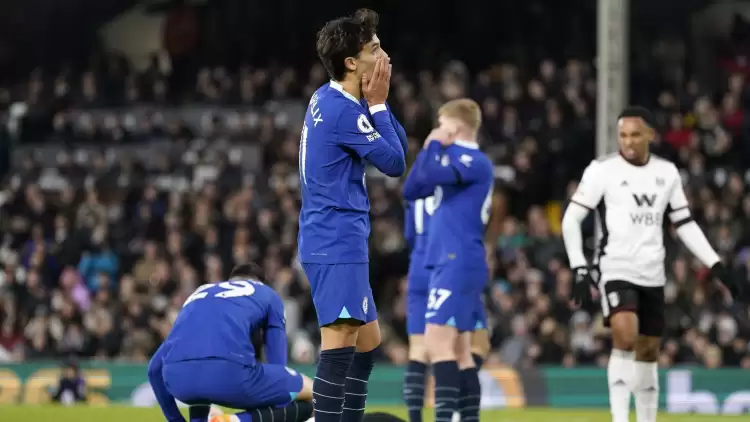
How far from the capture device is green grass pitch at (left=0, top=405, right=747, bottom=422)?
1212 cm

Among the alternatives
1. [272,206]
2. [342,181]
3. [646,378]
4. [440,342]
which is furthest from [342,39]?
[272,206]

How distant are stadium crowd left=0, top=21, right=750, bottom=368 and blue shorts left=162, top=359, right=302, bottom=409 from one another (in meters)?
8.42

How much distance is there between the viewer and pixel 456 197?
364 inches

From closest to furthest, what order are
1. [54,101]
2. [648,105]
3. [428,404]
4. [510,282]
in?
[428,404], [510,282], [648,105], [54,101]

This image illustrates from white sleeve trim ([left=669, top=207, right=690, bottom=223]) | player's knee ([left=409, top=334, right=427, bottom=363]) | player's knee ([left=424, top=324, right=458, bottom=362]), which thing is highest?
white sleeve trim ([left=669, top=207, right=690, bottom=223])

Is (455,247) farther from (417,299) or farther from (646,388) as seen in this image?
(646,388)

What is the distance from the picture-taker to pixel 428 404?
572 inches

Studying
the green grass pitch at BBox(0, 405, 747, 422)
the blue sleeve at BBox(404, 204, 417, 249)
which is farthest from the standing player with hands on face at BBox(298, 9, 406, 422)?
the green grass pitch at BBox(0, 405, 747, 422)

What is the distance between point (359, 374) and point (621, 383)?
2670 mm

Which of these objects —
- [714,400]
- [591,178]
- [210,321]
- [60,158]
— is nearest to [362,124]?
[210,321]

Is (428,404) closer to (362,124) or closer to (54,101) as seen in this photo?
(362,124)

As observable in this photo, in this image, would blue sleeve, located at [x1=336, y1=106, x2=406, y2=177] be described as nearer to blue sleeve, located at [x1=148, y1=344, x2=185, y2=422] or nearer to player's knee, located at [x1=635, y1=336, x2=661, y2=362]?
blue sleeve, located at [x1=148, y1=344, x2=185, y2=422]

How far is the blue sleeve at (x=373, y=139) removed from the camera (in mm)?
6750

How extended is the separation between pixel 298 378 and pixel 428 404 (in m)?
6.34
